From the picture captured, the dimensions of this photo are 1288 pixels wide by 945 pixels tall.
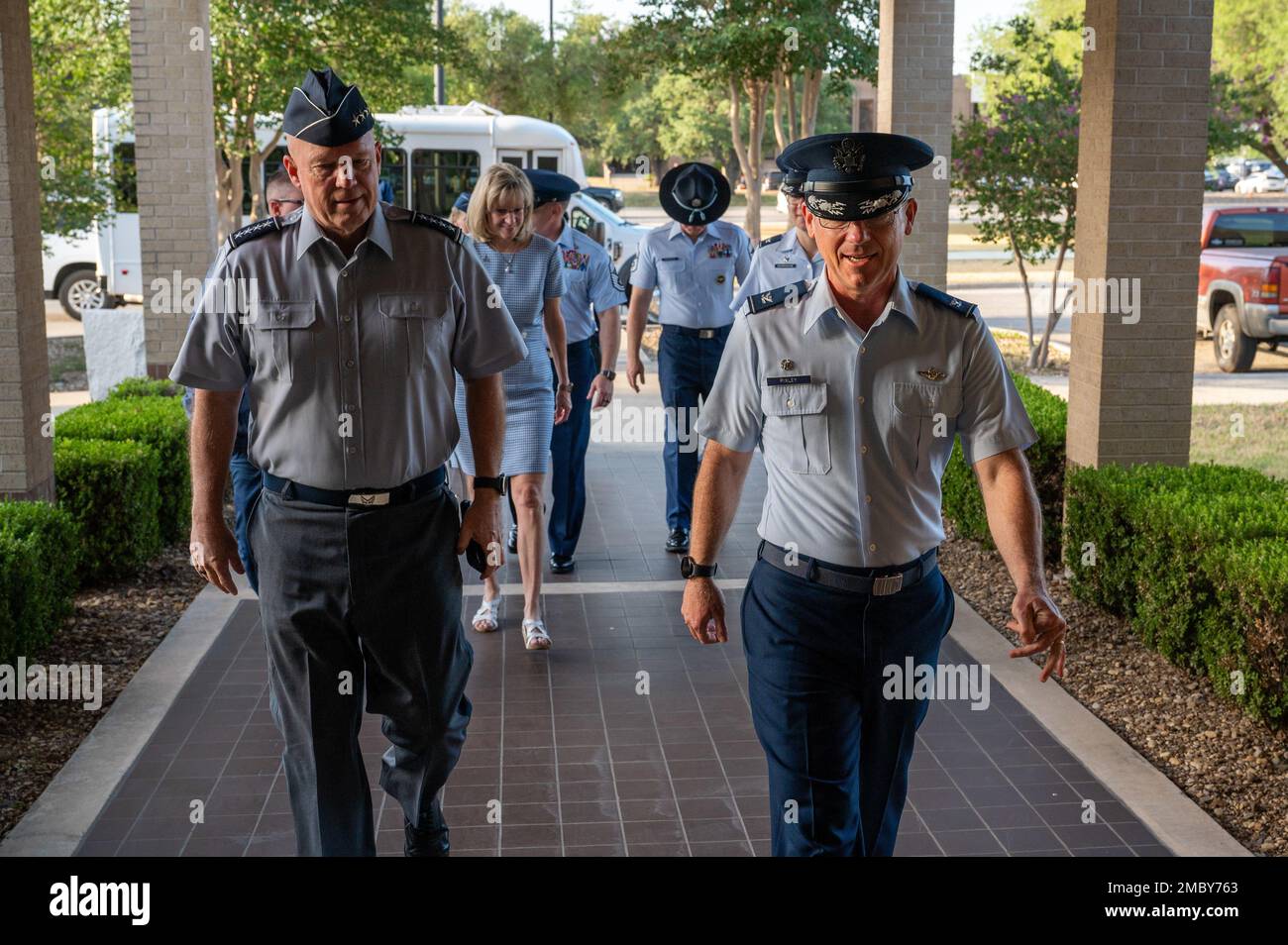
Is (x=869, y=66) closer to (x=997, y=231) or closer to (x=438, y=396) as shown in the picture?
(x=997, y=231)

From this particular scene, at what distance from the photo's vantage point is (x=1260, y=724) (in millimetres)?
5969

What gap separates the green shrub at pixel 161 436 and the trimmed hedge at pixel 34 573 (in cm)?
148

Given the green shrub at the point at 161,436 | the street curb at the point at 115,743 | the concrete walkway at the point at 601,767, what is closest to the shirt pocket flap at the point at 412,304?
the concrete walkway at the point at 601,767

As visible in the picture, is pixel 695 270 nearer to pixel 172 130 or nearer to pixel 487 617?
pixel 487 617

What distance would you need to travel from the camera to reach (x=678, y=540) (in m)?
9.07

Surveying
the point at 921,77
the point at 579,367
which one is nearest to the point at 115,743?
the point at 579,367

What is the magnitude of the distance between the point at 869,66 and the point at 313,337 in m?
18.8

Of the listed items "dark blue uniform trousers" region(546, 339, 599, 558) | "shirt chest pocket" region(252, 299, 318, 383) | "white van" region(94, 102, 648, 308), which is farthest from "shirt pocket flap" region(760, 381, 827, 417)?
"white van" region(94, 102, 648, 308)

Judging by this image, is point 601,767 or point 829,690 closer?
point 829,690

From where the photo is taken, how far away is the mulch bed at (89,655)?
5660mm

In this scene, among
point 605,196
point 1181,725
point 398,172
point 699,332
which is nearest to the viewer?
point 1181,725

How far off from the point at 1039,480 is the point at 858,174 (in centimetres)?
509
